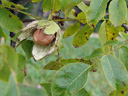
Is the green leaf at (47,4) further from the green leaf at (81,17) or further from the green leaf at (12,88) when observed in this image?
the green leaf at (12,88)

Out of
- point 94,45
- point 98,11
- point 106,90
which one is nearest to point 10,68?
point 98,11

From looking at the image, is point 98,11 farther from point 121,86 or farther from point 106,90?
point 106,90

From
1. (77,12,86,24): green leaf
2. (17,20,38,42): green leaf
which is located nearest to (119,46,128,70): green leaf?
(77,12,86,24): green leaf

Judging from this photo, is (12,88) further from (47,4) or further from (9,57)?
(47,4)

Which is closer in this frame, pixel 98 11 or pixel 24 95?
pixel 24 95

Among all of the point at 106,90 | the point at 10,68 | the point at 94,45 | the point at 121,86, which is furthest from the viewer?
the point at 94,45

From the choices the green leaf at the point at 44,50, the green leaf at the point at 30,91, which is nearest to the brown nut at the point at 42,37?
the green leaf at the point at 44,50
